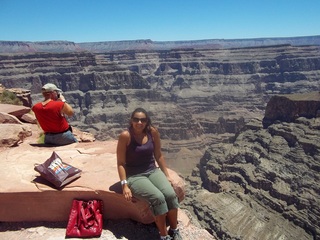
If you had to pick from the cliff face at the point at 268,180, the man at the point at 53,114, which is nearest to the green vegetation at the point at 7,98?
the man at the point at 53,114

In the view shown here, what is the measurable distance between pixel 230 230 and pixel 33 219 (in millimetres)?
28927

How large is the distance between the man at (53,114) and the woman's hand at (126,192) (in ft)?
10.9

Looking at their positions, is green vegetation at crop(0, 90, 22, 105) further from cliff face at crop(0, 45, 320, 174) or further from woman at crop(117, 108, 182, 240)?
cliff face at crop(0, 45, 320, 174)

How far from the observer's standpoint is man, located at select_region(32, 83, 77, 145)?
9.00 meters

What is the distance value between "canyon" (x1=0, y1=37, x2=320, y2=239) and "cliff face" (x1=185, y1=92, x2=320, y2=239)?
122 millimetres

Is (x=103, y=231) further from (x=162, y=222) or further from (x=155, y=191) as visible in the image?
(x=155, y=191)

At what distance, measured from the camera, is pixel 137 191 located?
20.8 ft

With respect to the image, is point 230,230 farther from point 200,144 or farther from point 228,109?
point 228,109

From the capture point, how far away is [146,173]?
6723 mm

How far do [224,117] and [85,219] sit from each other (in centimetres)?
10875

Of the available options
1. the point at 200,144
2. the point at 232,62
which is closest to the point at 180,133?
the point at 200,144

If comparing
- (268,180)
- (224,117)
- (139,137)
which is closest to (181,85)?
(224,117)

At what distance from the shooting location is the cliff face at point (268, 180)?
34.4 m

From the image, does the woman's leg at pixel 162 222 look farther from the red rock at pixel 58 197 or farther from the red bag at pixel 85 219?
the red bag at pixel 85 219
